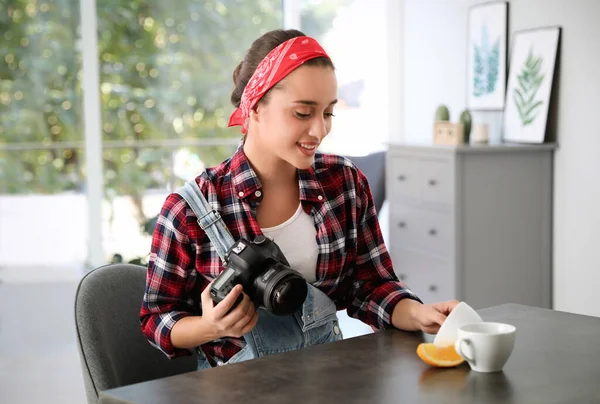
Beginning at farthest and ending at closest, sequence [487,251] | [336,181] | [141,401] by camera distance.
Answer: [487,251]
[336,181]
[141,401]

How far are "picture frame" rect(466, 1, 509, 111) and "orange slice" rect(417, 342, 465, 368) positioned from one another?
119 inches

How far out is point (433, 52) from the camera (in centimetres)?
488

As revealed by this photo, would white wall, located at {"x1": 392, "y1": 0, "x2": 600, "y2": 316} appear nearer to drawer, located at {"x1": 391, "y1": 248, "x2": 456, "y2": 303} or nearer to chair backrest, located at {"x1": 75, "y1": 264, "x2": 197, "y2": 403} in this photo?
drawer, located at {"x1": 391, "y1": 248, "x2": 456, "y2": 303}

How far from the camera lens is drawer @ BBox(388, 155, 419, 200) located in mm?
4172

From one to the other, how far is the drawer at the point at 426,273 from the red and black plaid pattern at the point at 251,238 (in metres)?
2.13

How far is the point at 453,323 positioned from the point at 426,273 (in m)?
2.76

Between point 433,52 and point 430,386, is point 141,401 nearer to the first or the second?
point 430,386

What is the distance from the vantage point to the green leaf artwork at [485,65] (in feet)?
13.7

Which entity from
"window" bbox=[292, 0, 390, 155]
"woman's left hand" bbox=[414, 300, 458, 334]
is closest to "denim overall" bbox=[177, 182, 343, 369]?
"woman's left hand" bbox=[414, 300, 458, 334]

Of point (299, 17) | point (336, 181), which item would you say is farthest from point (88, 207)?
point (336, 181)

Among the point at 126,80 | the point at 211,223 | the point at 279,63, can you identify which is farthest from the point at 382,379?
the point at 126,80

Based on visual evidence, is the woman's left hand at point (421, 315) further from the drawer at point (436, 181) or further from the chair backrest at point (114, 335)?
the drawer at point (436, 181)

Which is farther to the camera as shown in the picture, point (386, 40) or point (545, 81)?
point (386, 40)

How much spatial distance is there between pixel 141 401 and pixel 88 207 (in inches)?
159
